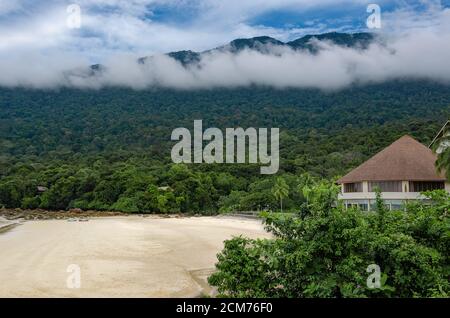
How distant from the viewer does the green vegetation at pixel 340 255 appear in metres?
9.91

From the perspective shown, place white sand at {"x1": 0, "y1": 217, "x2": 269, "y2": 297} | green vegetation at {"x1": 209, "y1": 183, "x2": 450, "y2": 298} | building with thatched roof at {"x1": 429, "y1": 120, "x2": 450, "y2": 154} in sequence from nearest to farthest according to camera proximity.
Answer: green vegetation at {"x1": 209, "y1": 183, "x2": 450, "y2": 298}
white sand at {"x1": 0, "y1": 217, "x2": 269, "y2": 297}
building with thatched roof at {"x1": 429, "y1": 120, "x2": 450, "y2": 154}

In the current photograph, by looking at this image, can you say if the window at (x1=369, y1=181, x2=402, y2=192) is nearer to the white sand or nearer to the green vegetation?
the white sand

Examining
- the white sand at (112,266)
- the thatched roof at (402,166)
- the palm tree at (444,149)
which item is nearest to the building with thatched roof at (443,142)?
the palm tree at (444,149)

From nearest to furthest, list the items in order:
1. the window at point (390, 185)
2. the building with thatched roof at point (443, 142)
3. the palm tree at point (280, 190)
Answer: the building with thatched roof at point (443, 142) → the window at point (390, 185) → the palm tree at point (280, 190)

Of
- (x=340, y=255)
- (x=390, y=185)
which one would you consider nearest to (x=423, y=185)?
(x=390, y=185)

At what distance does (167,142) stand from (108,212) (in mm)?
54372

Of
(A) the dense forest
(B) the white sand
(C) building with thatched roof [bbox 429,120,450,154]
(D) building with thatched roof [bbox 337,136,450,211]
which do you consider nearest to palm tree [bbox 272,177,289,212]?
(A) the dense forest

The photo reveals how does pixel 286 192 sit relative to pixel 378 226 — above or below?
below

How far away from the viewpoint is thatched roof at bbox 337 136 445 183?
28.2 meters

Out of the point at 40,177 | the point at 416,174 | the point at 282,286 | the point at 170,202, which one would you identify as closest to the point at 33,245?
the point at 282,286

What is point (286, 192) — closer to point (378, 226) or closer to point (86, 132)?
point (378, 226)

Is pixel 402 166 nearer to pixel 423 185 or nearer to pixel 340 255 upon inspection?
pixel 423 185

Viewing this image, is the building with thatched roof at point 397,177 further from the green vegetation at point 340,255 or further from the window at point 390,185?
the green vegetation at point 340,255
